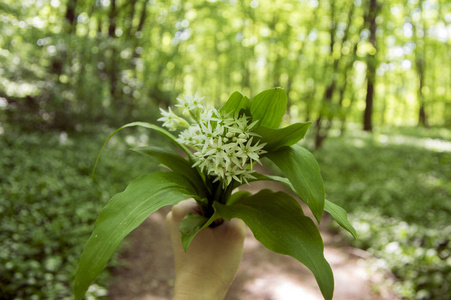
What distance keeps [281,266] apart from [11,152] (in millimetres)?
5390

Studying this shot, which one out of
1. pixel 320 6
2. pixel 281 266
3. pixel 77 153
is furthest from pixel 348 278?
pixel 320 6

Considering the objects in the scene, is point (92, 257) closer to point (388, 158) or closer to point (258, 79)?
point (388, 158)

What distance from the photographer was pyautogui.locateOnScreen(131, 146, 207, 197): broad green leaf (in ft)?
3.93

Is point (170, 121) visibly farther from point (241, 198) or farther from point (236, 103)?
point (241, 198)

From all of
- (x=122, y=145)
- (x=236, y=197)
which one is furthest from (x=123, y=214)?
(x=122, y=145)

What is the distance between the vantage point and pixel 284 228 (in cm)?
103

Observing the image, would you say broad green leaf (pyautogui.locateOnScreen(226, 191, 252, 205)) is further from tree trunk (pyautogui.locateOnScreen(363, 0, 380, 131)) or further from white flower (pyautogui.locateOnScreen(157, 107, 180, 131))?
tree trunk (pyautogui.locateOnScreen(363, 0, 380, 131))

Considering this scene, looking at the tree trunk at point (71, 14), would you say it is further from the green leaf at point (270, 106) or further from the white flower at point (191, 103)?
the green leaf at point (270, 106)

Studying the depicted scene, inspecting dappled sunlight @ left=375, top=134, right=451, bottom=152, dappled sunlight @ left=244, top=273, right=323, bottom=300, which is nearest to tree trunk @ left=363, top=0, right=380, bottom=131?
dappled sunlight @ left=375, top=134, right=451, bottom=152

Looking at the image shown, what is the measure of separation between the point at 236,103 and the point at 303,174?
0.34m

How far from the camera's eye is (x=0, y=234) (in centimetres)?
378

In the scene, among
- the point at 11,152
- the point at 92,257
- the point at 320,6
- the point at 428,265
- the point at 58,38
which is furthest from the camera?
the point at 320,6

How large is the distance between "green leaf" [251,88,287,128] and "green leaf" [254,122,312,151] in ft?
0.34

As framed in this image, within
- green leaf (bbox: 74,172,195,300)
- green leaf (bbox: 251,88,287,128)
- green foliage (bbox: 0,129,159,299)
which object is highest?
→ green leaf (bbox: 251,88,287,128)
